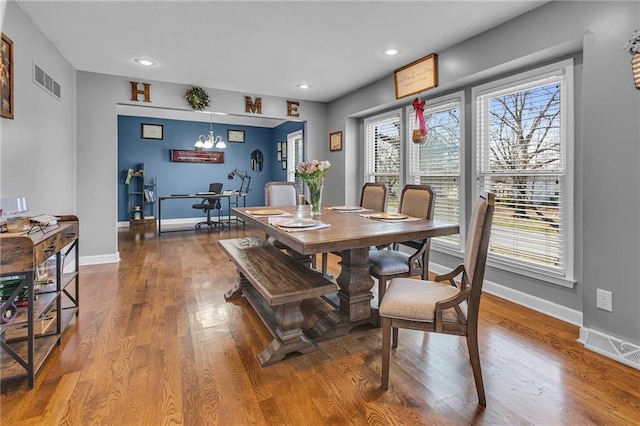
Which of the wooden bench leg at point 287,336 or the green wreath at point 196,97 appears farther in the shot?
the green wreath at point 196,97

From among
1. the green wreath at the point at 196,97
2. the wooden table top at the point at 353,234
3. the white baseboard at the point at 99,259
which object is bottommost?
the white baseboard at the point at 99,259

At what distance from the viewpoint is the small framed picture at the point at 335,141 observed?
5.38 meters

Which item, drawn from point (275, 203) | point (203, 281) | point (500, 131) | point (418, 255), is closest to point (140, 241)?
point (203, 281)

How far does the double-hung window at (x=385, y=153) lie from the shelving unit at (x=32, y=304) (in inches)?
141

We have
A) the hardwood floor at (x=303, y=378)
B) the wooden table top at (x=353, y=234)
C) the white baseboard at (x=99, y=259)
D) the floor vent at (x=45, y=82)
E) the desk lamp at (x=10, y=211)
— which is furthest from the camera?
the white baseboard at (x=99, y=259)

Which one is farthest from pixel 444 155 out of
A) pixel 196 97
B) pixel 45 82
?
pixel 45 82

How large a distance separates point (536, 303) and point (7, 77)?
4.45m

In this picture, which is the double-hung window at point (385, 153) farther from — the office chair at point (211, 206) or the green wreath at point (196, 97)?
the office chair at point (211, 206)

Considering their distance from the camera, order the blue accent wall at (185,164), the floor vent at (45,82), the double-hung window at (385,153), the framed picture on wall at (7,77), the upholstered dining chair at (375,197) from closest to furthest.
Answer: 1. the framed picture on wall at (7,77)
2. the floor vent at (45,82)
3. the upholstered dining chair at (375,197)
4. the double-hung window at (385,153)
5. the blue accent wall at (185,164)

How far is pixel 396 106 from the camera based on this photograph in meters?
4.38

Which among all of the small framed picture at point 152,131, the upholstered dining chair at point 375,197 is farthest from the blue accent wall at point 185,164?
the upholstered dining chair at point 375,197

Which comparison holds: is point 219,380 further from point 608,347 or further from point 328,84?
point 328,84

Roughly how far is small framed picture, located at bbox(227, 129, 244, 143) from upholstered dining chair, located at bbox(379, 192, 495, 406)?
7.80m

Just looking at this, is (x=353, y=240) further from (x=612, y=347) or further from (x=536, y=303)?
(x=536, y=303)
